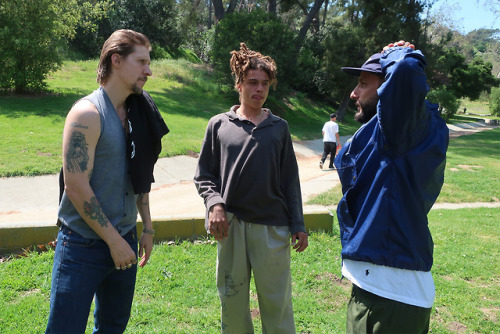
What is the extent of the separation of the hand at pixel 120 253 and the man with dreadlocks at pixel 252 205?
2.04 ft

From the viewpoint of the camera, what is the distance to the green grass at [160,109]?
29.6ft

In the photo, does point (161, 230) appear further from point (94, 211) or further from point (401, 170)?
point (401, 170)

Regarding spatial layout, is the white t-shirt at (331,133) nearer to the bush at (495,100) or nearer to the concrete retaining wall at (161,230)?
the concrete retaining wall at (161,230)

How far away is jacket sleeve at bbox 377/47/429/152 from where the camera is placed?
176 cm

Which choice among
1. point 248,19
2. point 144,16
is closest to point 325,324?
point 248,19

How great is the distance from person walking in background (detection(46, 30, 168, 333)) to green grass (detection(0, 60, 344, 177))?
21.5 ft

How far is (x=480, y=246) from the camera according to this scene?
18.5 ft

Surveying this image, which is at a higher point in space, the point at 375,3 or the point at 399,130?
the point at 375,3

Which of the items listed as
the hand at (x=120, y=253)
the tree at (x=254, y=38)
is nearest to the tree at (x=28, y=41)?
the tree at (x=254, y=38)

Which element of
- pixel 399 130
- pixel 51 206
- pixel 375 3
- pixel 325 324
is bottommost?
pixel 51 206

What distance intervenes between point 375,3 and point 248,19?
772cm

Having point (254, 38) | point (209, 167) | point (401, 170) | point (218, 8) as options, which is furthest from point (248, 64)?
point (218, 8)

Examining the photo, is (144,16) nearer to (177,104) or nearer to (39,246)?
(177,104)

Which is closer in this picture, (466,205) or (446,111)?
(466,205)
